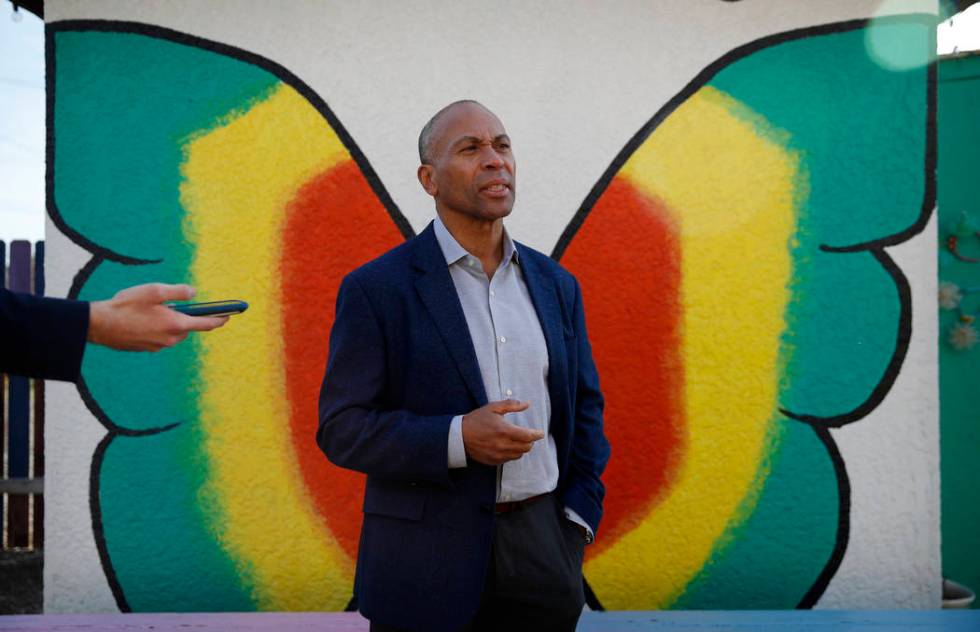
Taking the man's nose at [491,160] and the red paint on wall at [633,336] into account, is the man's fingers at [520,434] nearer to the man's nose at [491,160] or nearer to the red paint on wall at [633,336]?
the man's nose at [491,160]

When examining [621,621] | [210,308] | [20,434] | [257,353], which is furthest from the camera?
[20,434]

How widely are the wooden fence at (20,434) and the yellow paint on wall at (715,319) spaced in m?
3.63

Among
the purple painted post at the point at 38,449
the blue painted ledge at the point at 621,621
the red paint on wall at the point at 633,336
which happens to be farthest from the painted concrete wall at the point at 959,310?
the purple painted post at the point at 38,449

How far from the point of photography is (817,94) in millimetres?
2902

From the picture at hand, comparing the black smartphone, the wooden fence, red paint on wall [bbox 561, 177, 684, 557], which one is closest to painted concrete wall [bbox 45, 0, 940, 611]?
red paint on wall [bbox 561, 177, 684, 557]

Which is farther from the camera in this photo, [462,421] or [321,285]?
[321,285]

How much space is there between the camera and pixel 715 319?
2861 millimetres

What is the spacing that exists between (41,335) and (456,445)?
0.82m

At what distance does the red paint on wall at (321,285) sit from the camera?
9.19 feet

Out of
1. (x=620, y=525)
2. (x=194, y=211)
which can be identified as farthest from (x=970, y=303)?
(x=194, y=211)

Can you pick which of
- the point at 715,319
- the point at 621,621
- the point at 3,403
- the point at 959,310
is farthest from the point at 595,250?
the point at 3,403

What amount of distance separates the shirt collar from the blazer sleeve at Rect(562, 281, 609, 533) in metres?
0.25

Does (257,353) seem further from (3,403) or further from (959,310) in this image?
(959,310)

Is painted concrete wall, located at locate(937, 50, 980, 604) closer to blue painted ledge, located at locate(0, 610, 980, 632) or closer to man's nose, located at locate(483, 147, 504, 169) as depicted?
blue painted ledge, located at locate(0, 610, 980, 632)
